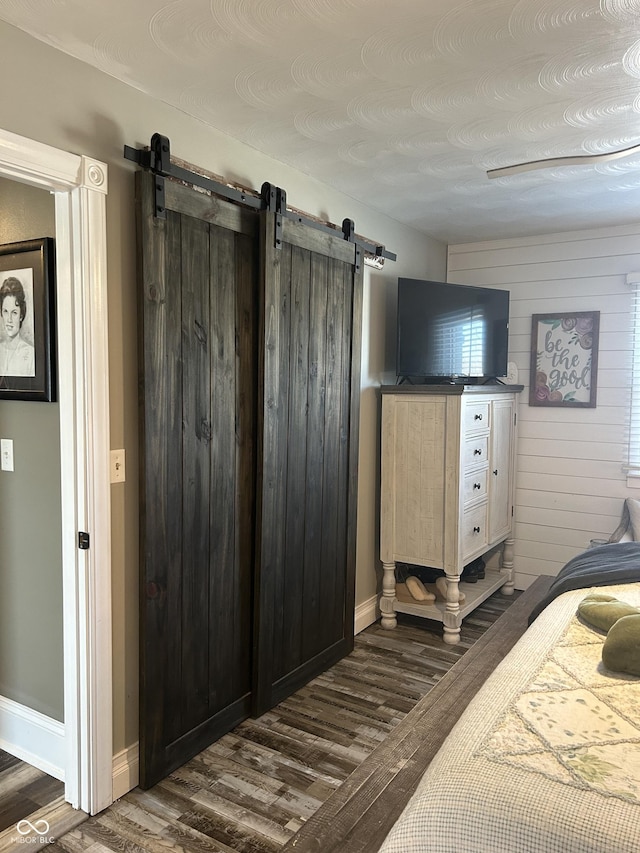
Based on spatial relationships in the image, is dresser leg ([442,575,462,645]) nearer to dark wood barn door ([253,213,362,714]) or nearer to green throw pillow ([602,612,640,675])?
dark wood barn door ([253,213,362,714])

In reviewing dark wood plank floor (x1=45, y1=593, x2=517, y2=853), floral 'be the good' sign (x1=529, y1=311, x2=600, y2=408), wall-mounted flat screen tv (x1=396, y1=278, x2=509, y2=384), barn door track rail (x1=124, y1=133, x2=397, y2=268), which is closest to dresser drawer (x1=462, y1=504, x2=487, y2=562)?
dark wood plank floor (x1=45, y1=593, x2=517, y2=853)

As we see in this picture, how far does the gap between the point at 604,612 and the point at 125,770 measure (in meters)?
1.70

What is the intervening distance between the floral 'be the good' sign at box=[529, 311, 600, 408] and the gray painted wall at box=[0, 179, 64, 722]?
10.4 feet

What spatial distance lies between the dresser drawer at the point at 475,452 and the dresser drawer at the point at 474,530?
10.4 inches

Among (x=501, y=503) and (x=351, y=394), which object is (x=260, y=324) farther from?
(x=501, y=503)

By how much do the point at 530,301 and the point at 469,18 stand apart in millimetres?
2812

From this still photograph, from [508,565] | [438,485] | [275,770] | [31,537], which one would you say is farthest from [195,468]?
[508,565]


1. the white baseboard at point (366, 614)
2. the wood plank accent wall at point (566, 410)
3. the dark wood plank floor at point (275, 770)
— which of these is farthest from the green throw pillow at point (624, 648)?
the wood plank accent wall at point (566, 410)

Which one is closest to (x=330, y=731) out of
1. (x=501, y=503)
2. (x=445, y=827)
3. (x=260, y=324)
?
(x=445, y=827)

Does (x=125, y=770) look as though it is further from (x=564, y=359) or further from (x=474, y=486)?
(x=564, y=359)

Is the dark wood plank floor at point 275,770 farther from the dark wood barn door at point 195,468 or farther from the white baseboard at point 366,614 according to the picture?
the white baseboard at point 366,614

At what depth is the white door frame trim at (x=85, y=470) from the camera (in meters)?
1.97

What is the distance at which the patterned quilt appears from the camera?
1123 millimetres

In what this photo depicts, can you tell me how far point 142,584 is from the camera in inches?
85.7
